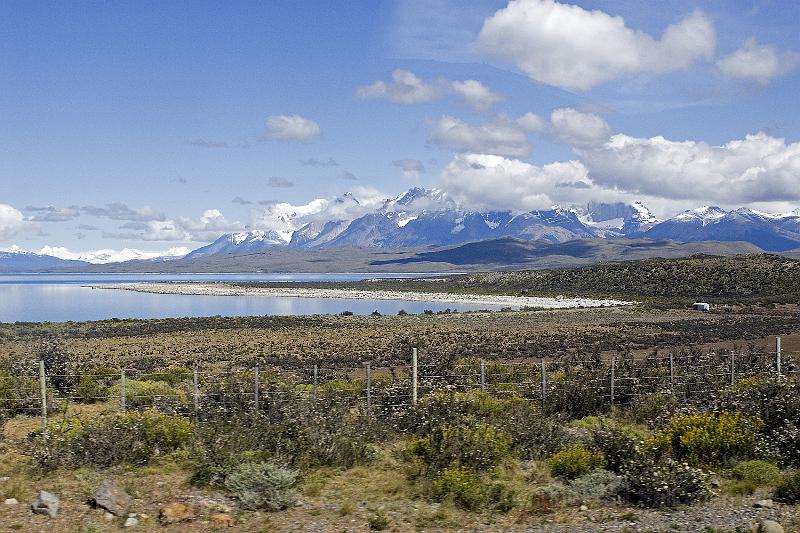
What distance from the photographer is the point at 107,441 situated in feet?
39.8

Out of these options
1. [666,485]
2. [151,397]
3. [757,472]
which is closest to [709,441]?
[757,472]

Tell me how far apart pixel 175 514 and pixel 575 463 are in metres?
6.26

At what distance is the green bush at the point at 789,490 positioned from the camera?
10.1 m

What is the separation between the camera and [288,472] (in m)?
10.9

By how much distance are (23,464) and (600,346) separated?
36.9m

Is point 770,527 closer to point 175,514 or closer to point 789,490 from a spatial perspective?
point 789,490

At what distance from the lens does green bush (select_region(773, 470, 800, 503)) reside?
1006 centimetres

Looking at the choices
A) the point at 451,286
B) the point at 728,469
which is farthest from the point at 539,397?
the point at 451,286

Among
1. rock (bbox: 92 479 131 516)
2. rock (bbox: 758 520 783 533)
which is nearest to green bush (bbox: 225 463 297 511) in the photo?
rock (bbox: 92 479 131 516)

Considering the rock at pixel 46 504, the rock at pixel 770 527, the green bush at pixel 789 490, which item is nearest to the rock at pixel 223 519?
the rock at pixel 46 504

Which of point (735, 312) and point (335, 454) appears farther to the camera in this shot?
point (735, 312)

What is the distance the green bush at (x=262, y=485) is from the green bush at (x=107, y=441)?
2410mm

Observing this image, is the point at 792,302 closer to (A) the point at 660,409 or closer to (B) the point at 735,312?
(B) the point at 735,312

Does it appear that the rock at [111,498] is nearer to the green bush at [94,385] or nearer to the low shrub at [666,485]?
the low shrub at [666,485]
